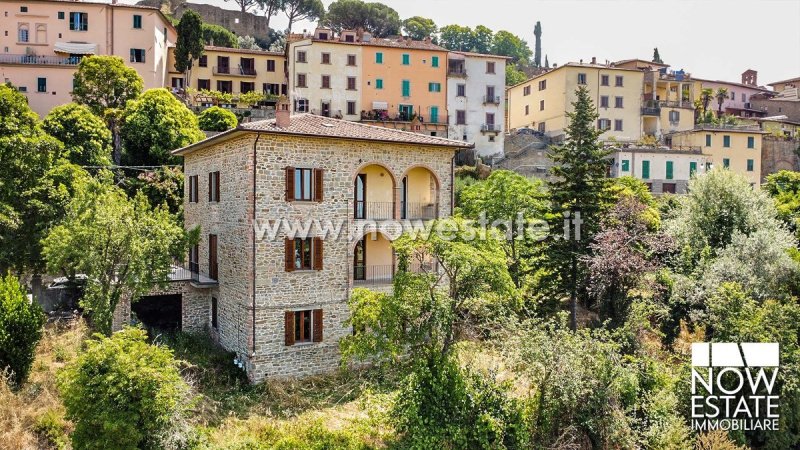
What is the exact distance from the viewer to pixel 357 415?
18281mm

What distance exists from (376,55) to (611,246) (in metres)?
26.6

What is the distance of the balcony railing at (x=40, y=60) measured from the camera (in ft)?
138

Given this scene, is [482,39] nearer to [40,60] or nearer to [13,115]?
[40,60]

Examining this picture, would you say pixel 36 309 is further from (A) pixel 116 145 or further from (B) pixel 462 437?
(A) pixel 116 145

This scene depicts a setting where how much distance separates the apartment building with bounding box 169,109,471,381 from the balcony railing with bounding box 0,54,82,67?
26.1 metres

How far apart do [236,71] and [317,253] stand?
34.3m

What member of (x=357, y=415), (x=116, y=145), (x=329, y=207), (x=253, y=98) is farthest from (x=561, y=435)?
(x=253, y=98)

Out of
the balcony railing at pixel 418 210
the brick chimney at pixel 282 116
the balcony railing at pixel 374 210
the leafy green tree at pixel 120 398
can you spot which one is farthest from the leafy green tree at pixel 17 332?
the balcony railing at pixel 418 210

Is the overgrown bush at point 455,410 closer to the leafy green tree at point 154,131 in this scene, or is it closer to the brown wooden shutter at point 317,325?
the brown wooden shutter at point 317,325

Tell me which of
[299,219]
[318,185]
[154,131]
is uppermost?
[154,131]

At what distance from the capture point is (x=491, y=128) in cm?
4575

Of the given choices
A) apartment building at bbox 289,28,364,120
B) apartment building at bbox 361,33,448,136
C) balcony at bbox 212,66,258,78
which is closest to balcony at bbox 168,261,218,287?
apartment building at bbox 289,28,364,120

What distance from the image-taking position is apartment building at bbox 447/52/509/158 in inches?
1786

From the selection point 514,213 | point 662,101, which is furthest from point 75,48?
point 662,101
